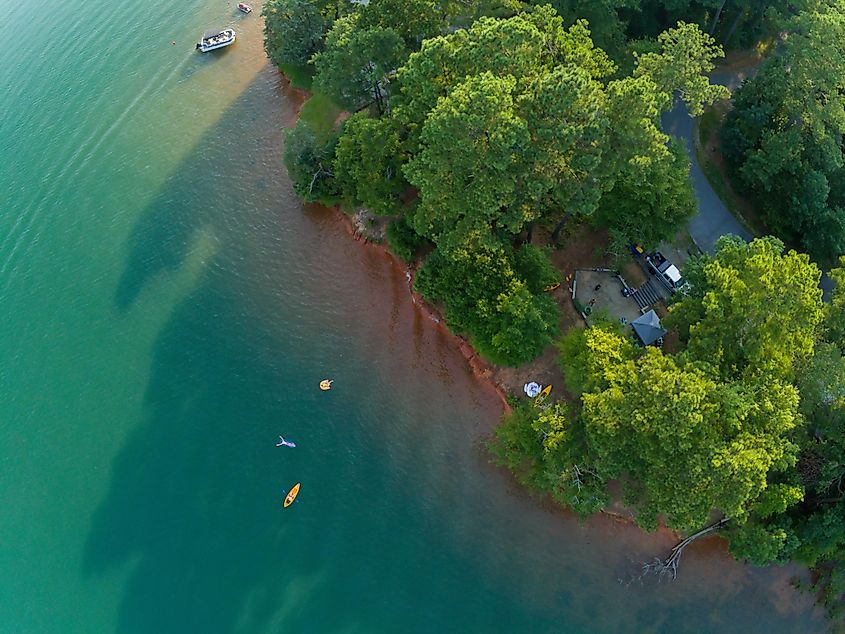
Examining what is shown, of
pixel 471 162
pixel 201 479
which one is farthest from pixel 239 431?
pixel 471 162

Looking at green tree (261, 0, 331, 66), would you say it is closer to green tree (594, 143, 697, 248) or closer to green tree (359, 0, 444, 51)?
green tree (359, 0, 444, 51)

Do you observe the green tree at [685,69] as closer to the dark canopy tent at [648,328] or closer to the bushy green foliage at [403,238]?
the dark canopy tent at [648,328]

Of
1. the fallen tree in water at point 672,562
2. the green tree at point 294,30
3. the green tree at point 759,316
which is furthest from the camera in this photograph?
the green tree at point 294,30

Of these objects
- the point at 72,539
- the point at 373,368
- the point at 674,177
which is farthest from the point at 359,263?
the point at 72,539

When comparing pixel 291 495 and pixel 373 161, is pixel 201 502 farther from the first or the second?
→ pixel 373 161

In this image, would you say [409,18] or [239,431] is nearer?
[239,431]

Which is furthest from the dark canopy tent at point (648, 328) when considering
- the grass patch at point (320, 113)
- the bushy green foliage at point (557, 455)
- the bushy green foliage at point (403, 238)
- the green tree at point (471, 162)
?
the grass patch at point (320, 113)
